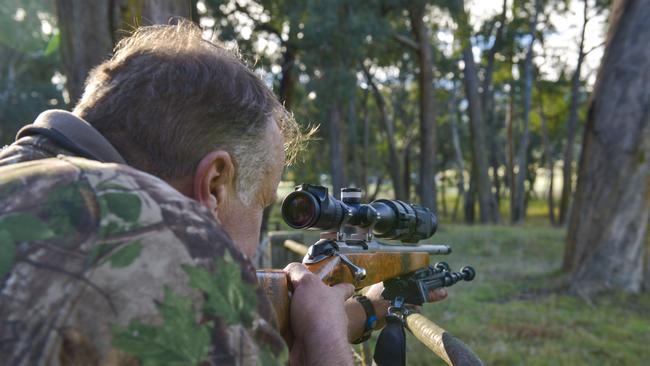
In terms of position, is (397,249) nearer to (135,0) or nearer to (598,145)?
(135,0)

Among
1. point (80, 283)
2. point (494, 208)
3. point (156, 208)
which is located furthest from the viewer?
point (494, 208)

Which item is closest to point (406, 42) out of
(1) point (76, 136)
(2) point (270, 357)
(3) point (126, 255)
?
(1) point (76, 136)

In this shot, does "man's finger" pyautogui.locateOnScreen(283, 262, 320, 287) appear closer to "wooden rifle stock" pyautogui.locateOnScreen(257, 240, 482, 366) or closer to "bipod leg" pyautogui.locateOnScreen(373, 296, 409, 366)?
"wooden rifle stock" pyautogui.locateOnScreen(257, 240, 482, 366)

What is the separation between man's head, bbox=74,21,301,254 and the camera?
1.44 metres

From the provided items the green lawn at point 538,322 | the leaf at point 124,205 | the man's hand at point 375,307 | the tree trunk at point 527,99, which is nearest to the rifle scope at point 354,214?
the man's hand at point 375,307

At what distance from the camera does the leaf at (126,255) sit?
1.08 m

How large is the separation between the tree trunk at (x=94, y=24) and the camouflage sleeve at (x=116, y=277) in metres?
3.11

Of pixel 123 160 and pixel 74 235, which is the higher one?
pixel 123 160

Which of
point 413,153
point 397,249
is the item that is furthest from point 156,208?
point 413,153

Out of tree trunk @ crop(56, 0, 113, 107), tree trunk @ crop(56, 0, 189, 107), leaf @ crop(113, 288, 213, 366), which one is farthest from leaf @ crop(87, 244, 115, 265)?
tree trunk @ crop(56, 0, 113, 107)

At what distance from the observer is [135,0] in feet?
13.8

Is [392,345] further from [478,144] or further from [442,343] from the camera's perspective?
[478,144]

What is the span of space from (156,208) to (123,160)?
309 mm

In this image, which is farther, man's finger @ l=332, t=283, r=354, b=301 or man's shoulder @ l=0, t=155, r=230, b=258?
man's finger @ l=332, t=283, r=354, b=301
